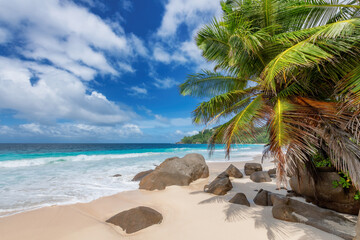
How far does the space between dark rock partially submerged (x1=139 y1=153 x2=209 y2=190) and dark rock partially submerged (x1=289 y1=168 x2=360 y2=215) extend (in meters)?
4.60

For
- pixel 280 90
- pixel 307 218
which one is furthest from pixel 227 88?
pixel 307 218

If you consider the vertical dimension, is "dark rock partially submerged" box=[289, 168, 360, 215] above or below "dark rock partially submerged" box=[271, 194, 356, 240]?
above

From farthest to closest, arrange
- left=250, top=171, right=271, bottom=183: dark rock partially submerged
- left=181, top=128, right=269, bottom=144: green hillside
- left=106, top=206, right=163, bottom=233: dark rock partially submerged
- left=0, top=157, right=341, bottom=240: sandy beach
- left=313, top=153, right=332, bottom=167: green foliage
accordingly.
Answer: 1. left=250, top=171, right=271, bottom=183: dark rock partially submerged
2. left=313, top=153, right=332, bottom=167: green foliage
3. left=181, top=128, right=269, bottom=144: green hillside
4. left=106, top=206, right=163, bottom=233: dark rock partially submerged
5. left=0, top=157, right=341, bottom=240: sandy beach

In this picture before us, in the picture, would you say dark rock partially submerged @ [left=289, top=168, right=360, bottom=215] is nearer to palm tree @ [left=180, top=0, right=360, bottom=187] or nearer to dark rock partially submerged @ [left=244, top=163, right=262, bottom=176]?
palm tree @ [left=180, top=0, right=360, bottom=187]

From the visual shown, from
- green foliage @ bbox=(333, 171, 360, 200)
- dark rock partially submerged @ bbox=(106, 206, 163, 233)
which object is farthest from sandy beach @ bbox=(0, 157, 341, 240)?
green foliage @ bbox=(333, 171, 360, 200)

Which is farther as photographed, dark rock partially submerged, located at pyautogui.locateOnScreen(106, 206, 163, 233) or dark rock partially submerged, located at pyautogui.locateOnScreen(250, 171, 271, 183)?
dark rock partially submerged, located at pyautogui.locateOnScreen(250, 171, 271, 183)

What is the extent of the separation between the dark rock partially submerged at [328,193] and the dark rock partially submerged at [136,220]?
414 centimetres

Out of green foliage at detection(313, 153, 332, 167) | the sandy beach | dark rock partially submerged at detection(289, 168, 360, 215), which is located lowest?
the sandy beach

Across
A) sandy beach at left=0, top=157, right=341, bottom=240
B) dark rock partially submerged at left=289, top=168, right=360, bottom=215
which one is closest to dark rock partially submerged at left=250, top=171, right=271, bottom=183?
dark rock partially submerged at left=289, top=168, right=360, bottom=215

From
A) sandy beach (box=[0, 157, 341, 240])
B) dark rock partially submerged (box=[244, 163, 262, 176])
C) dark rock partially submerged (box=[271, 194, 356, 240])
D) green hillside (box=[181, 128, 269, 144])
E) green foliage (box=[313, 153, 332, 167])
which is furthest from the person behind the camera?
dark rock partially submerged (box=[244, 163, 262, 176])

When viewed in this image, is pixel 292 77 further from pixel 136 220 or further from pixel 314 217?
pixel 136 220

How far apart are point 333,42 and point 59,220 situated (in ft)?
23.9

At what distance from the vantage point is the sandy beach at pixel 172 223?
3346 mm

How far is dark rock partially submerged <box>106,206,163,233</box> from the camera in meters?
3.65
